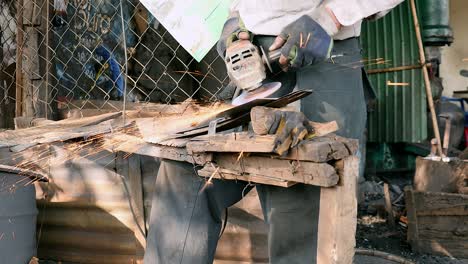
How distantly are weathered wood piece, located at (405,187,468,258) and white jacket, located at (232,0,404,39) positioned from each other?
183 cm

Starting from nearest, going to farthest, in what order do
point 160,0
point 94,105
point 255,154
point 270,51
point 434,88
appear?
point 255,154 < point 270,51 < point 160,0 < point 94,105 < point 434,88

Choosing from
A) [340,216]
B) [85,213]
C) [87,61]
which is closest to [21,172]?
[85,213]

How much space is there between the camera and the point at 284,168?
154 cm

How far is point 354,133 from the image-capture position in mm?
2104

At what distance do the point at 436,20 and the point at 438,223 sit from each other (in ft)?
6.58

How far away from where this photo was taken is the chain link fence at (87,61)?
3.48 m

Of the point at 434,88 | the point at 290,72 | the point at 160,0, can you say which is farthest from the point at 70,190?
the point at 434,88

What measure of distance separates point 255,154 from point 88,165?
1755 millimetres

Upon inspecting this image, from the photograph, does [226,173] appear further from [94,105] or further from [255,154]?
[94,105]

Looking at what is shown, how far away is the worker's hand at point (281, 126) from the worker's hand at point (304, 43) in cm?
36

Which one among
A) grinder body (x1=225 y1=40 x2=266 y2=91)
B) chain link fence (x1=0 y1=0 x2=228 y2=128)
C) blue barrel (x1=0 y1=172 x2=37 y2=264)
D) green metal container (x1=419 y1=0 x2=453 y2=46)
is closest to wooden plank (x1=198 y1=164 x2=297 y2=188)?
grinder body (x1=225 y1=40 x2=266 y2=91)

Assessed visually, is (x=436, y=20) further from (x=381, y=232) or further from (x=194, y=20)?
(x=194, y=20)

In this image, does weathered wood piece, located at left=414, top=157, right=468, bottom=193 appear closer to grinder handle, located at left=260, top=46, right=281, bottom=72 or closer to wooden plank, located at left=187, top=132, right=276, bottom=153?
grinder handle, located at left=260, top=46, right=281, bottom=72

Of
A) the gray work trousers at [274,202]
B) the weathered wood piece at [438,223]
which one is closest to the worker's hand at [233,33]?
the gray work trousers at [274,202]
